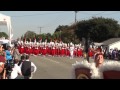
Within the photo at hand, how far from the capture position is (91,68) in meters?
6.05

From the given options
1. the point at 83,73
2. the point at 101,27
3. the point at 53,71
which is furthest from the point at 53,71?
the point at 101,27

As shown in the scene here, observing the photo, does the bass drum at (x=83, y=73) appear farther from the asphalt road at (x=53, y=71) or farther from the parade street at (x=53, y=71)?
the parade street at (x=53, y=71)

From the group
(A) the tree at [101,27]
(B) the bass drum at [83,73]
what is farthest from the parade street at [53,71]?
(A) the tree at [101,27]

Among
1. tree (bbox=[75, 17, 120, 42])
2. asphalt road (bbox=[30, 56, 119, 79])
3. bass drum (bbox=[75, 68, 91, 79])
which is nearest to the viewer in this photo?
bass drum (bbox=[75, 68, 91, 79])

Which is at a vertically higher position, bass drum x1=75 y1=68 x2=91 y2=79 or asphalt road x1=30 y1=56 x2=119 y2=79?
bass drum x1=75 y1=68 x2=91 y2=79

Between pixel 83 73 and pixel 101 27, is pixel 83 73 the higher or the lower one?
the lower one

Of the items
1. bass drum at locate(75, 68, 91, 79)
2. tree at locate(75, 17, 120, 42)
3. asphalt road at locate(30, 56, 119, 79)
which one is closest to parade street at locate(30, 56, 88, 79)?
asphalt road at locate(30, 56, 119, 79)

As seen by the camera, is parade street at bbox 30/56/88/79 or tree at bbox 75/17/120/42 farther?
tree at bbox 75/17/120/42

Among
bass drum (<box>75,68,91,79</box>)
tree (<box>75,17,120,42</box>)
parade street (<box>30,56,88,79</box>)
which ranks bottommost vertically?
parade street (<box>30,56,88,79</box>)

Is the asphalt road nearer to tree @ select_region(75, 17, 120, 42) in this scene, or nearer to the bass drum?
the bass drum

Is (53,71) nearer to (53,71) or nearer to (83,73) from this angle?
(53,71)

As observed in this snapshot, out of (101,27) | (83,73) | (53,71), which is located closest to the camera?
(83,73)
